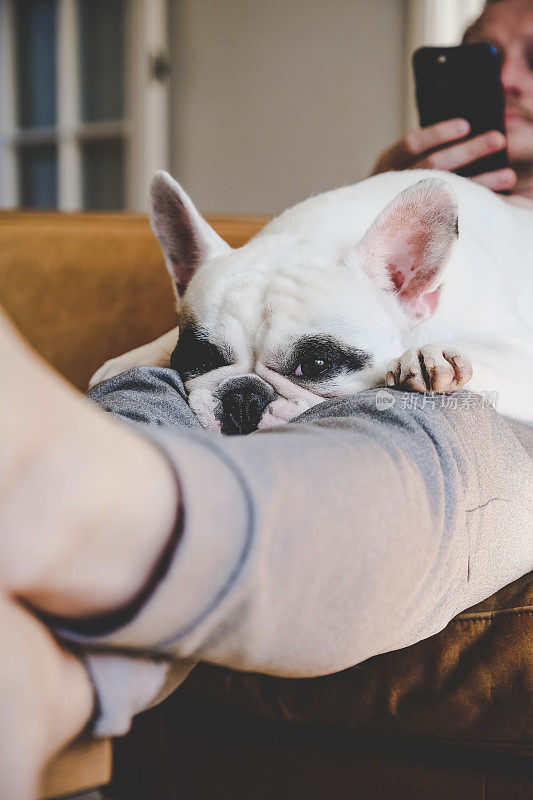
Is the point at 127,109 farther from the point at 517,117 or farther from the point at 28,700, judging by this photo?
the point at 28,700

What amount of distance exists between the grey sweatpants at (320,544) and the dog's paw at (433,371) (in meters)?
0.03

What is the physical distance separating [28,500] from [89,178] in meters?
3.09

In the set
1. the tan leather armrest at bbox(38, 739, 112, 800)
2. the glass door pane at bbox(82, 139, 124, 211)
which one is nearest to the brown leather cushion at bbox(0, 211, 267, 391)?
the tan leather armrest at bbox(38, 739, 112, 800)

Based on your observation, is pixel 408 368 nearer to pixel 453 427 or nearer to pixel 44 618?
pixel 453 427

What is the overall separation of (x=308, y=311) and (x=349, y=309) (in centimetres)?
4

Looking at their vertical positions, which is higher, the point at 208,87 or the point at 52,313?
the point at 208,87

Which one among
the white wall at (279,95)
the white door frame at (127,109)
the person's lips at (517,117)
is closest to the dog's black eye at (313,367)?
the person's lips at (517,117)

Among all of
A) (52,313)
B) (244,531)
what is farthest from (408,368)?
(52,313)

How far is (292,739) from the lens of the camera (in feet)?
2.47

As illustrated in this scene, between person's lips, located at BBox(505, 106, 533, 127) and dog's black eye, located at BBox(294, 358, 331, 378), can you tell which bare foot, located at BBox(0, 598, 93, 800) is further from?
person's lips, located at BBox(505, 106, 533, 127)

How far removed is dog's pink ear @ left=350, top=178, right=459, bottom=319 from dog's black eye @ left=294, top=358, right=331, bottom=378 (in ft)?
0.43

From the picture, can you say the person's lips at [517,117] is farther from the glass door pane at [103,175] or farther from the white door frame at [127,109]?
the glass door pane at [103,175]

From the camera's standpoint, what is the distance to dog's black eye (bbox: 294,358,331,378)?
0.81 meters

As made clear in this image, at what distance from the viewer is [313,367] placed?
0.82 m
